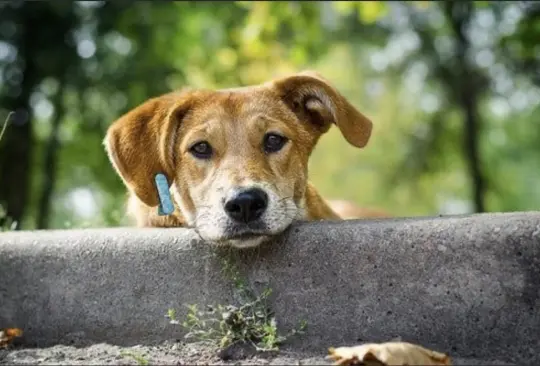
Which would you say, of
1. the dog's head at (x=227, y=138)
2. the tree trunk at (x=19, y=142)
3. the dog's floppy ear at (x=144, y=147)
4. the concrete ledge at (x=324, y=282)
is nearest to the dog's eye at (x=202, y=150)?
the dog's head at (x=227, y=138)

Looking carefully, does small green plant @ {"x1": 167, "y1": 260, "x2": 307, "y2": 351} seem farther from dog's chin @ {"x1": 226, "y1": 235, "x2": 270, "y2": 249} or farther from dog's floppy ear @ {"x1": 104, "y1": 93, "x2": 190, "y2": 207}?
dog's floppy ear @ {"x1": 104, "y1": 93, "x2": 190, "y2": 207}

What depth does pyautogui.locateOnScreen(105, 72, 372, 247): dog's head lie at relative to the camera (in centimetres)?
412

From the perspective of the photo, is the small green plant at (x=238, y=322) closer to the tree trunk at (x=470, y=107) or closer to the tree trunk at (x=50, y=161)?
the tree trunk at (x=50, y=161)

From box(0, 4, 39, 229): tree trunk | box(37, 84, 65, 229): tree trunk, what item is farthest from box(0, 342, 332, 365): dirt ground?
box(37, 84, 65, 229): tree trunk

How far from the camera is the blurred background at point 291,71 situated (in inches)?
498

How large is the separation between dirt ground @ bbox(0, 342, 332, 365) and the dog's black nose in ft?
2.05

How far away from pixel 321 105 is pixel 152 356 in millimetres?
1857

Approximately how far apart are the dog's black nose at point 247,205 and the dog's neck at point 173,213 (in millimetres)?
771

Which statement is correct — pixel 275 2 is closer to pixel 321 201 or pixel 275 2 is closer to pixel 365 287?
pixel 321 201

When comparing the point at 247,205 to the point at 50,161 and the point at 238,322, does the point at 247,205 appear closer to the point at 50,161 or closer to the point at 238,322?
the point at 238,322

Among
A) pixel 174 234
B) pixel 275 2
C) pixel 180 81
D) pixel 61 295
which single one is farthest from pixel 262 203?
pixel 180 81

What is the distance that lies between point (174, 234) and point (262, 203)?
0.46 m

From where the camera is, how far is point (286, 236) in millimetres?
3631

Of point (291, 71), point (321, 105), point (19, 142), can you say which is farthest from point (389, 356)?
point (291, 71)
